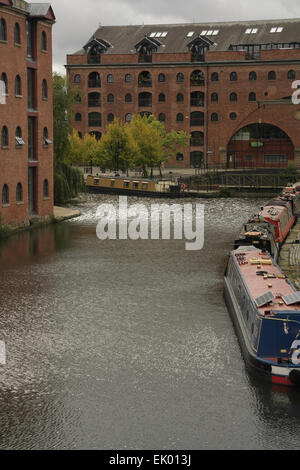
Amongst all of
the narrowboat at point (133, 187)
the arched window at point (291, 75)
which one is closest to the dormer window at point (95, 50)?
the arched window at point (291, 75)

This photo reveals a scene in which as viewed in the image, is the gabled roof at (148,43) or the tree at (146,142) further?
the gabled roof at (148,43)

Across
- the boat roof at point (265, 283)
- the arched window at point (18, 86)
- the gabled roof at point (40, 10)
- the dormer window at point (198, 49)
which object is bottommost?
the boat roof at point (265, 283)

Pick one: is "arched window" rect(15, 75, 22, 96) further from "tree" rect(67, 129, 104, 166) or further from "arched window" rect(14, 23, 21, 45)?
"tree" rect(67, 129, 104, 166)

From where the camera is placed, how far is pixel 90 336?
75.9ft

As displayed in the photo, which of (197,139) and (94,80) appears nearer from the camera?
(197,139)

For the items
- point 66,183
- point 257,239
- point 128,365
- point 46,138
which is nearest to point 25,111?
point 46,138

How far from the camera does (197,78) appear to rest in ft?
313

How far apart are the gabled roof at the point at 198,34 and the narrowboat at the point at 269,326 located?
2882 inches

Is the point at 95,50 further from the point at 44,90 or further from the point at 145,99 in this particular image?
the point at 44,90

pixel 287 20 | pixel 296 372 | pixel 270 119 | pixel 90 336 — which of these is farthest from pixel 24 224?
pixel 287 20

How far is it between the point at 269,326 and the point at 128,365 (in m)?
4.06

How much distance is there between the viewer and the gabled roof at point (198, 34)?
92.2 metres

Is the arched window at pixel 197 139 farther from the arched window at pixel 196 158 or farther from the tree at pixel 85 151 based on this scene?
the tree at pixel 85 151
